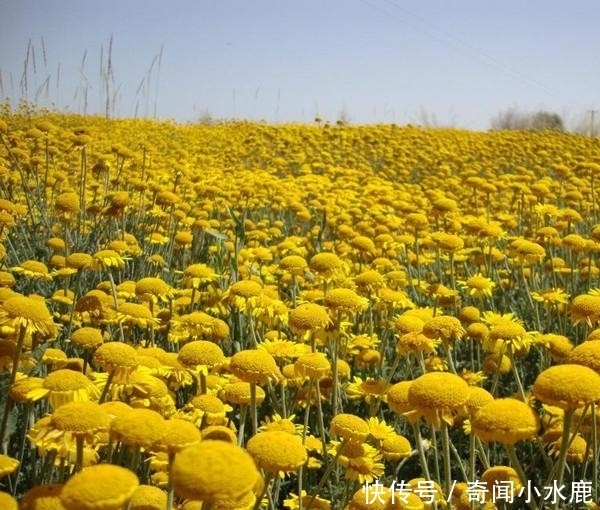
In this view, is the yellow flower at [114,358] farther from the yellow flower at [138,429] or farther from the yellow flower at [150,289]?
the yellow flower at [150,289]

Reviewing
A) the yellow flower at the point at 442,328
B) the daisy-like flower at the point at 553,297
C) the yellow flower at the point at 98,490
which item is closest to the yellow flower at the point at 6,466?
the yellow flower at the point at 98,490

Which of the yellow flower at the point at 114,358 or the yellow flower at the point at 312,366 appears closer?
the yellow flower at the point at 114,358

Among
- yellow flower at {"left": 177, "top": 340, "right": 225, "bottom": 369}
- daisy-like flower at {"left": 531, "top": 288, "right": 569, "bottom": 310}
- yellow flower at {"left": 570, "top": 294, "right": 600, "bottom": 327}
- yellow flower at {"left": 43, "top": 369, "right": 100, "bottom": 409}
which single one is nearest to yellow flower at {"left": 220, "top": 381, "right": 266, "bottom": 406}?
yellow flower at {"left": 177, "top": 340, "right": 225, "bottom": 369}

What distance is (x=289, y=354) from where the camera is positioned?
303cm

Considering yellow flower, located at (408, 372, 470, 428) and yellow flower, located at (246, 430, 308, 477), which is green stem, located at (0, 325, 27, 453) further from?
yellow flower, located at (408, 372, 470, 428)

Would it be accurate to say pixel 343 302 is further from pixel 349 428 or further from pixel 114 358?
pixel 114 358

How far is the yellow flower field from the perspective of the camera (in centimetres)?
185

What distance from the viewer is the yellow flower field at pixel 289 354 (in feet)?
6.06

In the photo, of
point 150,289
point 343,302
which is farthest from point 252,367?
point 150,289

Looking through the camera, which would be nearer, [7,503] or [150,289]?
[7,503]

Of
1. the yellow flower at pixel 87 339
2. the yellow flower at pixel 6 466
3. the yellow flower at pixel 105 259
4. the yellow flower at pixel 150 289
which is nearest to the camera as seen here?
the yellow flower at pixel 6 466

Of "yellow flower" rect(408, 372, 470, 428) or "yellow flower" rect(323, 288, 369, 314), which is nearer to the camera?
"yellow flower" rect(408, 372, 470, 428)

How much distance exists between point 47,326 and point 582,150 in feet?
40.6

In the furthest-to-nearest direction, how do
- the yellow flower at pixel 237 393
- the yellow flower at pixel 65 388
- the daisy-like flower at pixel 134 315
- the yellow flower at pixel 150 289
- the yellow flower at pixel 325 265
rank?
the yellow flower at pixel 325 265, the yellow flower at pixel 150 289, the daisy-like flower at pixel 134 315, the yellow flower at pixel 237 393, the yellow flower at pixel 65 388
